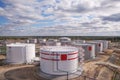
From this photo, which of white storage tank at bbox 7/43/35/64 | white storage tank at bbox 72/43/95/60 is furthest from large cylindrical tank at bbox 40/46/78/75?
white storage tank at bbox 72/43/95/60

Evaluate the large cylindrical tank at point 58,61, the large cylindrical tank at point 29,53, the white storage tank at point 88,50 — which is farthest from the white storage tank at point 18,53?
the white storage tank at point 88,50

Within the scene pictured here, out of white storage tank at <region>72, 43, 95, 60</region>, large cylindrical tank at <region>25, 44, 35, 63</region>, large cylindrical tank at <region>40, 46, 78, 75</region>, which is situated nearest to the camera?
large cylindrical tank at <region>40, 46, 78, 75</region>

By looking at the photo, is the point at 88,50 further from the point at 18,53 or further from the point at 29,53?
the point at 18,53

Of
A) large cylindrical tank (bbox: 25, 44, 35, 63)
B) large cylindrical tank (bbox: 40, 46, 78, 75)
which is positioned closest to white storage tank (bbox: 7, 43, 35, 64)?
large cylindrical tank (bbox: 25, 44, 35, 63)

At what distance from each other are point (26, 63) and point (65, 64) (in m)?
12.3

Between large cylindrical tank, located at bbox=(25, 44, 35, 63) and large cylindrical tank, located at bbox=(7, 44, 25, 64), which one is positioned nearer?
large cylindrical tank, located at bbox=(7, 44, 25, 64)

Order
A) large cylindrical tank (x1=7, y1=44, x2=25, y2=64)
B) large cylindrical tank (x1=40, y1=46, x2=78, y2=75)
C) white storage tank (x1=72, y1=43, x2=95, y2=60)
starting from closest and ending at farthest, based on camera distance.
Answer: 1. large cylindrical tank (x1=40, y1=46, x2=78, y2=75)
2. large cylindrical tank (x1=7, y1=44, x2=25, y2=64)
3. white storage tank (x1=72, y1=43, x2=95, y2=60)

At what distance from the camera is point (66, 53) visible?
2145 centimetres

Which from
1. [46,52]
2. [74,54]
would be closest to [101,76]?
[74,54]

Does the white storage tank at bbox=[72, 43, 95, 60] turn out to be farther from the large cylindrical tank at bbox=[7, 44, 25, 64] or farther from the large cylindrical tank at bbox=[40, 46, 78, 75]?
the large cylindrical tank at bbox=[7, 44, 25, 64]

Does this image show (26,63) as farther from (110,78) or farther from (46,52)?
(110,78)

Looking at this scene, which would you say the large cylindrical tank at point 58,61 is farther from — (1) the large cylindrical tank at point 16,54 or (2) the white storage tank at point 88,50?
(2) the white storage tank at point 88,50

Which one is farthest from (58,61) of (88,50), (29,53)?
(88,50)

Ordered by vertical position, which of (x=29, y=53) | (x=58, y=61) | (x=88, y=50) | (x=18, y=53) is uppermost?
(x=88, y=50)
